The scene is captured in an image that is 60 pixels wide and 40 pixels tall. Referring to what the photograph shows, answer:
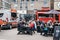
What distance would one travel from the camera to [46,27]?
2005 centimetres

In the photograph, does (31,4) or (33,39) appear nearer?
(33,39)

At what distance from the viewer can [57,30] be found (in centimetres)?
1175

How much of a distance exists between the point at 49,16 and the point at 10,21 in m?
6.68

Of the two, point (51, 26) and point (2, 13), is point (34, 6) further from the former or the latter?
point (51, 26)

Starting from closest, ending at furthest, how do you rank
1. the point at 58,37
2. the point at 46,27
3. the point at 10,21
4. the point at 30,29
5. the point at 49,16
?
the point at 58,37 → the point at 46,27 → the point at 30,29 → the point at 10,21 → the point at 49,16

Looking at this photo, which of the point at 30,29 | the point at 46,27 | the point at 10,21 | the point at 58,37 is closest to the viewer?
the point at 58,37

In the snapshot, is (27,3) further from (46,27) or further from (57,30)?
(57,30)

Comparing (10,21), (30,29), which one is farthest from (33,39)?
(10,21)

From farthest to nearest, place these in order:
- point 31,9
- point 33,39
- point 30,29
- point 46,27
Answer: point 31,9 → point 30,29 → point 46,27 → point 33,39

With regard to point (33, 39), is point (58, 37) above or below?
above

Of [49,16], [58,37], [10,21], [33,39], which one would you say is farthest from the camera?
[49,16]

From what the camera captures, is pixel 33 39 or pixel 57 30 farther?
pixel 33 39

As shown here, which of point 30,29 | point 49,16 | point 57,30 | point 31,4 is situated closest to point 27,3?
point 31,4

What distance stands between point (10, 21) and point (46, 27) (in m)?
11.4
